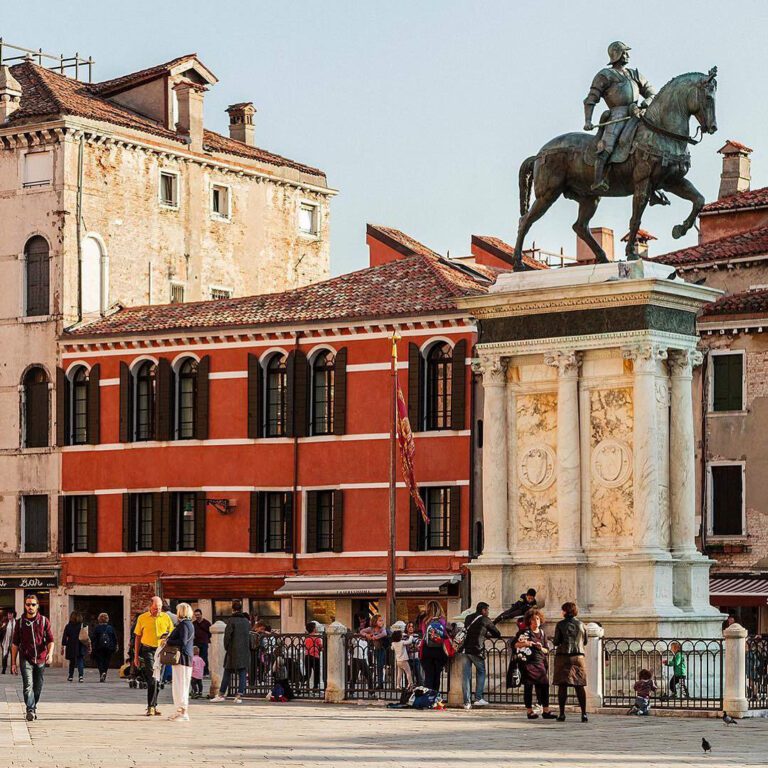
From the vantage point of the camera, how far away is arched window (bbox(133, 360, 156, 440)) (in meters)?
55.4

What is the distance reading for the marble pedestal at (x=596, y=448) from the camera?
30125 mm

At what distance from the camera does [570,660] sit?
2733 centimetres

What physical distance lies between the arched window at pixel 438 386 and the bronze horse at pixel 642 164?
18742 mm

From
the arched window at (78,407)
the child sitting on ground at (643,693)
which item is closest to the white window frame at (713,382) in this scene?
the arched window at (78,407)

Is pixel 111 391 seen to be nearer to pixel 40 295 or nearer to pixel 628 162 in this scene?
pixel 40 295

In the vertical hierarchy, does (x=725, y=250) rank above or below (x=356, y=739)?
above

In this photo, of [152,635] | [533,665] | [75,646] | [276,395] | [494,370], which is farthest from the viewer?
[276,395]

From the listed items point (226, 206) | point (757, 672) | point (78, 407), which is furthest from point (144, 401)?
point (757, 672)

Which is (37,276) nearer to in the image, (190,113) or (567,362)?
(190,113)

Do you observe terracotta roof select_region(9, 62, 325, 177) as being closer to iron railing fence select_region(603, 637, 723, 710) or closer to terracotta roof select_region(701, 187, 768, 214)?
terracotta roof select_region(701, 187, 768, 214)

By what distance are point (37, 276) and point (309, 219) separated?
10.7 m

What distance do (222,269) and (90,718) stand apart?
33704mm

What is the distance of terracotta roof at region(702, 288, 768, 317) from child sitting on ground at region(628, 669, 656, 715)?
21945 mm

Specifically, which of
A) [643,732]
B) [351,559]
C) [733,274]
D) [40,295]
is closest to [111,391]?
[40,295]
